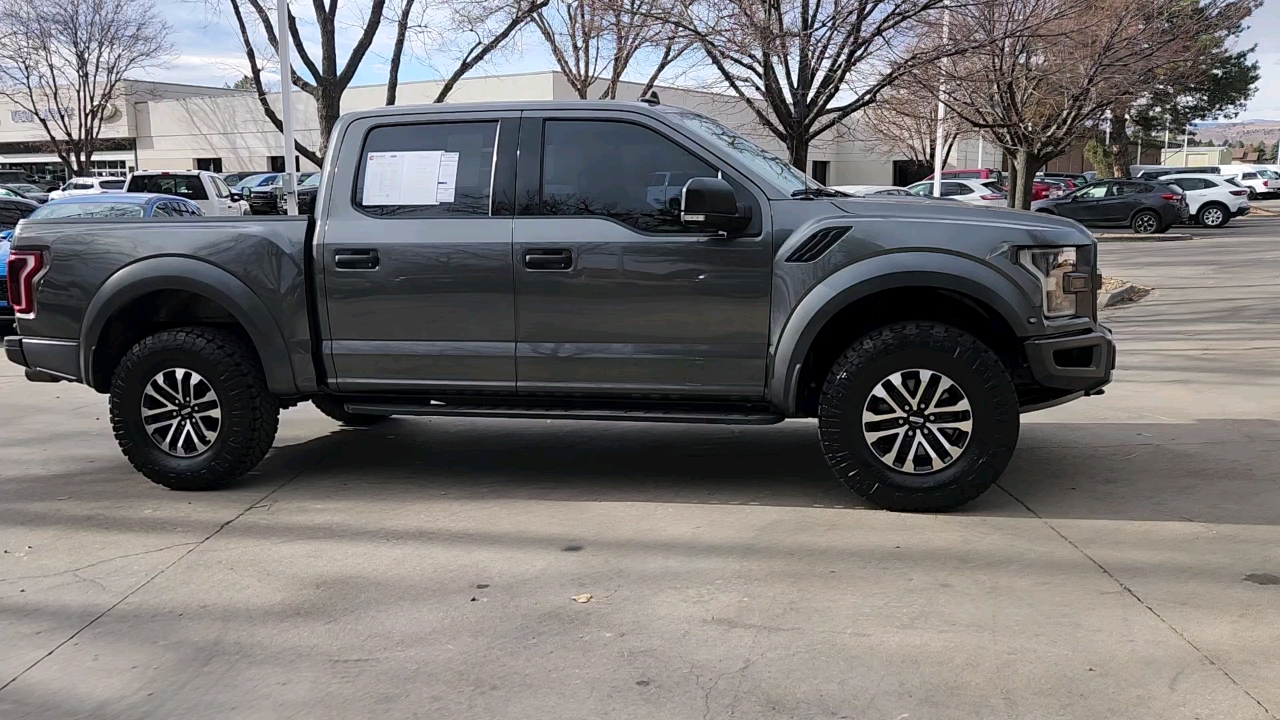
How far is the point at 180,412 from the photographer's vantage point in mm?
5711

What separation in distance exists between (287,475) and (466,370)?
5.05ft

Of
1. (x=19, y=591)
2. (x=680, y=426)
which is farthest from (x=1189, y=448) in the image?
(x=19, y=591)

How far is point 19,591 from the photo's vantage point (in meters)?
4.38

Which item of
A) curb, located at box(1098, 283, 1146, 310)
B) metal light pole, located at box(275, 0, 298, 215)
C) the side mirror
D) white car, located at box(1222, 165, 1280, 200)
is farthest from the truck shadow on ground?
white car, located at box(1222, 165, 1280, 200)

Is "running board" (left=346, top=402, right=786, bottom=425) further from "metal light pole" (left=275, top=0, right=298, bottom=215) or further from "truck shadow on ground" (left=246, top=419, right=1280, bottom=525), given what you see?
"metal light pole" (left=275, top=0, right=298, bottom=215)

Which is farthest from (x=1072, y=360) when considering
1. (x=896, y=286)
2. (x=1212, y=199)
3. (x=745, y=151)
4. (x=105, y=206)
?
(x=1212, y=199)

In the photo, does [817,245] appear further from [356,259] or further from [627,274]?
[356,259]

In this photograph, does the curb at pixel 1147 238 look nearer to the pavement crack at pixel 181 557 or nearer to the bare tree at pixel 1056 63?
the bare tree at pixel 1056 63

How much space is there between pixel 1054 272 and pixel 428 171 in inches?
126

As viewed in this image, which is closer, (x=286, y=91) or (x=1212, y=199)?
(x=286, y=91)

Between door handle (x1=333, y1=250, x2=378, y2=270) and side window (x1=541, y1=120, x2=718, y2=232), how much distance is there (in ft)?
3.07

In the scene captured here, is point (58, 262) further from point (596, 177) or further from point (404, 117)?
point (596, 177)

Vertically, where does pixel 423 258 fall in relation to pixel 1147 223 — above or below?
above

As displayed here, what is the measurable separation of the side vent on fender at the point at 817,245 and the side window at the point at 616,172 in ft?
1.88
